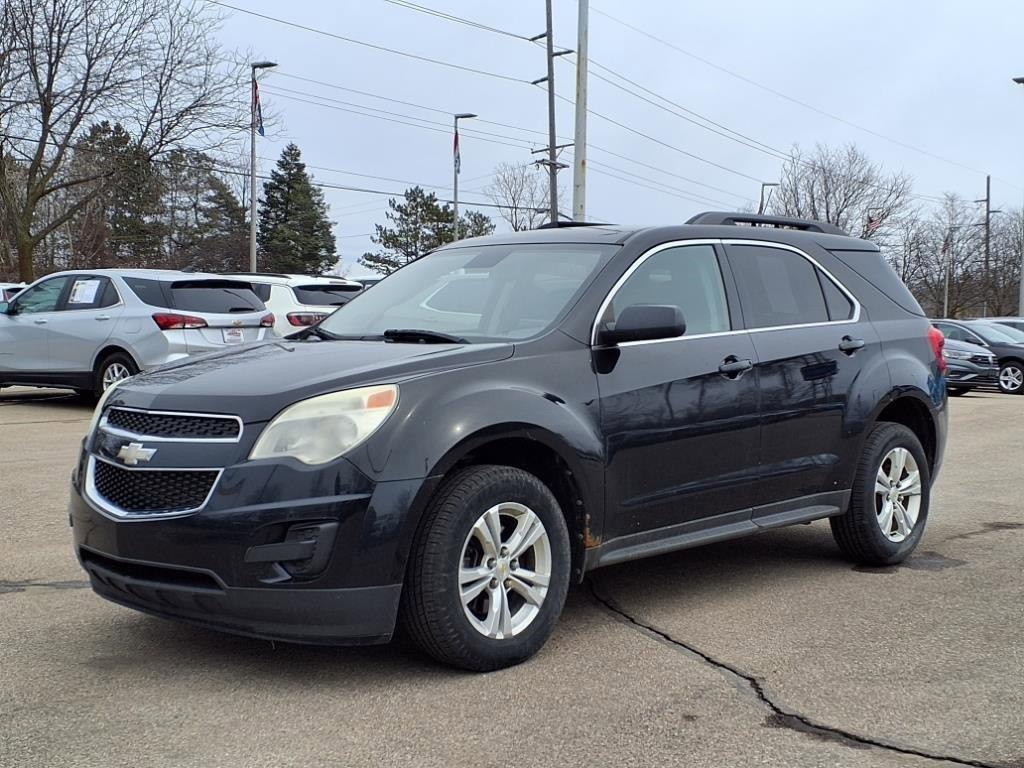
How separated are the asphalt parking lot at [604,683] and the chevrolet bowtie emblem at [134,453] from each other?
0.77m

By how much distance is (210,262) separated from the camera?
64312 mm

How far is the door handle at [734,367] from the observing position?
4.94 m

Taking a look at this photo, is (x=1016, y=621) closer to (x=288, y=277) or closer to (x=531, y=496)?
(x=531, y=496)

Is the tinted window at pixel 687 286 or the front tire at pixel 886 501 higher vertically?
the tinted window at pixel 687 286

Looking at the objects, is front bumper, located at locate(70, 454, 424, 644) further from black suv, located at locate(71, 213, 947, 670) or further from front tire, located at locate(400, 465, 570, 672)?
front tire, located at locate(400, 465, 570, 672)

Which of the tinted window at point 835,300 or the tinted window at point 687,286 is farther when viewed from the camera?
the tinted window at point 835,300

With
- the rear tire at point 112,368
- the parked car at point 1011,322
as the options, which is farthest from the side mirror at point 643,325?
the parked car at point 1011,322

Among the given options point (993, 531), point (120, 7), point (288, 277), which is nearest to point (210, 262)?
point (120, 7)

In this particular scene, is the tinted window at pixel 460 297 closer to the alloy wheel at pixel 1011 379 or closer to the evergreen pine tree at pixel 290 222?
the alloy wheel at pixel 1011 379

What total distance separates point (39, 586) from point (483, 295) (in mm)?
2435

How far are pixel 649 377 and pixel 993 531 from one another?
10.7ft

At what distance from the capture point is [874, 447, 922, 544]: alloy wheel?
576 centimetres

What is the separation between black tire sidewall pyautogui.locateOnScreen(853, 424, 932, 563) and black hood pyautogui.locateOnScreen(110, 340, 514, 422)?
7.47ft

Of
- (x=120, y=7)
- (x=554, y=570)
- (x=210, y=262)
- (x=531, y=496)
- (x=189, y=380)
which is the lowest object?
(x=554, y=570)
